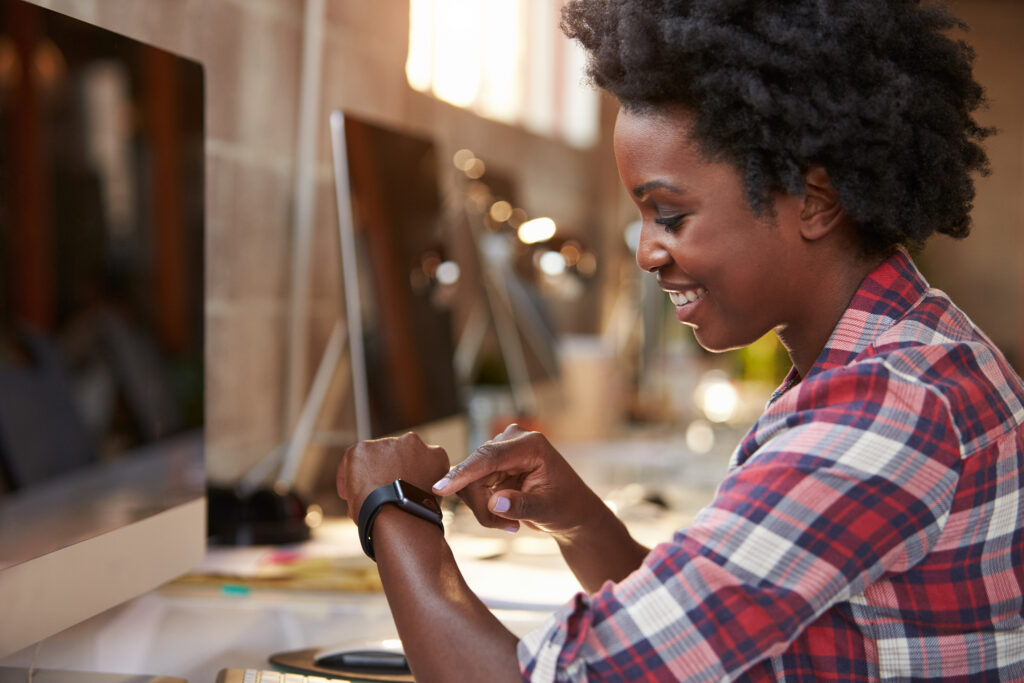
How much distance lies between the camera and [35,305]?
81 cm

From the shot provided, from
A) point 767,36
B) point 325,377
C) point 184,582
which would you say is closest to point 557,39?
point 325,377

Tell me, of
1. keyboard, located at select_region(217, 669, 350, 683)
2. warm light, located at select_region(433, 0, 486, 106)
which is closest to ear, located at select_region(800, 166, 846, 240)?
keyboard, located at select_region(217, 669, 350, 683)

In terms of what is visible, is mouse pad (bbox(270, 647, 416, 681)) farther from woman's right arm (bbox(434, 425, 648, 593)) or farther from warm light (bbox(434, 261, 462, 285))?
warm light (bbox(434, 261, 462, 285))

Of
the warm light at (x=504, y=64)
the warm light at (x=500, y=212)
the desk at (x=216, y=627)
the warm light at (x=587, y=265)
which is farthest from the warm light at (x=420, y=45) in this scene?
the desk at (x=216, y=627)

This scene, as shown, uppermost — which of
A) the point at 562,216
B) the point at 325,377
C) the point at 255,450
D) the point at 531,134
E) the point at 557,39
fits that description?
the point at 557,39

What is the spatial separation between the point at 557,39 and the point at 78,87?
3510 millimetres

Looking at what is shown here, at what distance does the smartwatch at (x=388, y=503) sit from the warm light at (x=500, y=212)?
1796 mm

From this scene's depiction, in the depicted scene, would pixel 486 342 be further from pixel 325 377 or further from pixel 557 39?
pixel 557 39

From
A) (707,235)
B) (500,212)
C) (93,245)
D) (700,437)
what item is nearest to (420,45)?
(500,212)

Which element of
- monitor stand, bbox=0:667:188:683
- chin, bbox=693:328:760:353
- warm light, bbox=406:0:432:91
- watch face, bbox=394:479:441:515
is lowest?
monitor stand, bbox=0:667:188:683

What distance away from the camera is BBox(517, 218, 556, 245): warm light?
2.29 m

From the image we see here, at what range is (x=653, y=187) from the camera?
0.81 metres

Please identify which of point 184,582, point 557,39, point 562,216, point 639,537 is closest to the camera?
point 184,582

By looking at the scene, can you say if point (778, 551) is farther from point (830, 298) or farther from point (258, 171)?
point (258, 171)
